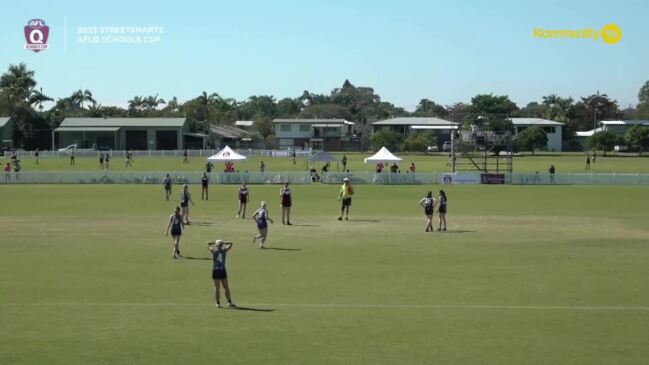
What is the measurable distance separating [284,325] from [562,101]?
6536 inches

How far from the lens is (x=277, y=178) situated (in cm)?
5581

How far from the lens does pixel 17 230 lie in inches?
1073

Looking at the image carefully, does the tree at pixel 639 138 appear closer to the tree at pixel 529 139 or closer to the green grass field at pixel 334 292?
the tree at pixel 529 139

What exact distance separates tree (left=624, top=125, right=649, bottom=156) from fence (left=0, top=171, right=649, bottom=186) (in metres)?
52.6

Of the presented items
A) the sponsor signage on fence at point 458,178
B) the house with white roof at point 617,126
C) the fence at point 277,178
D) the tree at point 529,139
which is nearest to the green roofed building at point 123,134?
the fence at point 277,178

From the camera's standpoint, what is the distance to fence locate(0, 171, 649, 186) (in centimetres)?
5459

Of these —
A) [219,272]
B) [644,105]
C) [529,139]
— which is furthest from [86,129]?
[644,105]

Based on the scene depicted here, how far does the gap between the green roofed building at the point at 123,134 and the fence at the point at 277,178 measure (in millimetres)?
48361

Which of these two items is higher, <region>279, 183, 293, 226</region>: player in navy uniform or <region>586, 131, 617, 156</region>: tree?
<region>586, 131, 617, 156</region>: tree

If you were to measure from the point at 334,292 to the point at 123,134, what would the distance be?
97.6 metres

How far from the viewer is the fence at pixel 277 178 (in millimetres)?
54594

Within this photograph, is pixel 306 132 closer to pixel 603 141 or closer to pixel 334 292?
pixel 603 141

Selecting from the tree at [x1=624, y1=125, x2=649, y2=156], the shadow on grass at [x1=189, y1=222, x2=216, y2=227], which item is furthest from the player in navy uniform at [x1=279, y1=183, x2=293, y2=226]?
the tree at [x1=624, y1=125, x2=649, y2=156]

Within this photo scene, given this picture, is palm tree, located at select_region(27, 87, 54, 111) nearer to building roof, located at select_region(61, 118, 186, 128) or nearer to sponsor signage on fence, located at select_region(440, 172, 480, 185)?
building roof, located at select_region(61, 118, 186, 128)
